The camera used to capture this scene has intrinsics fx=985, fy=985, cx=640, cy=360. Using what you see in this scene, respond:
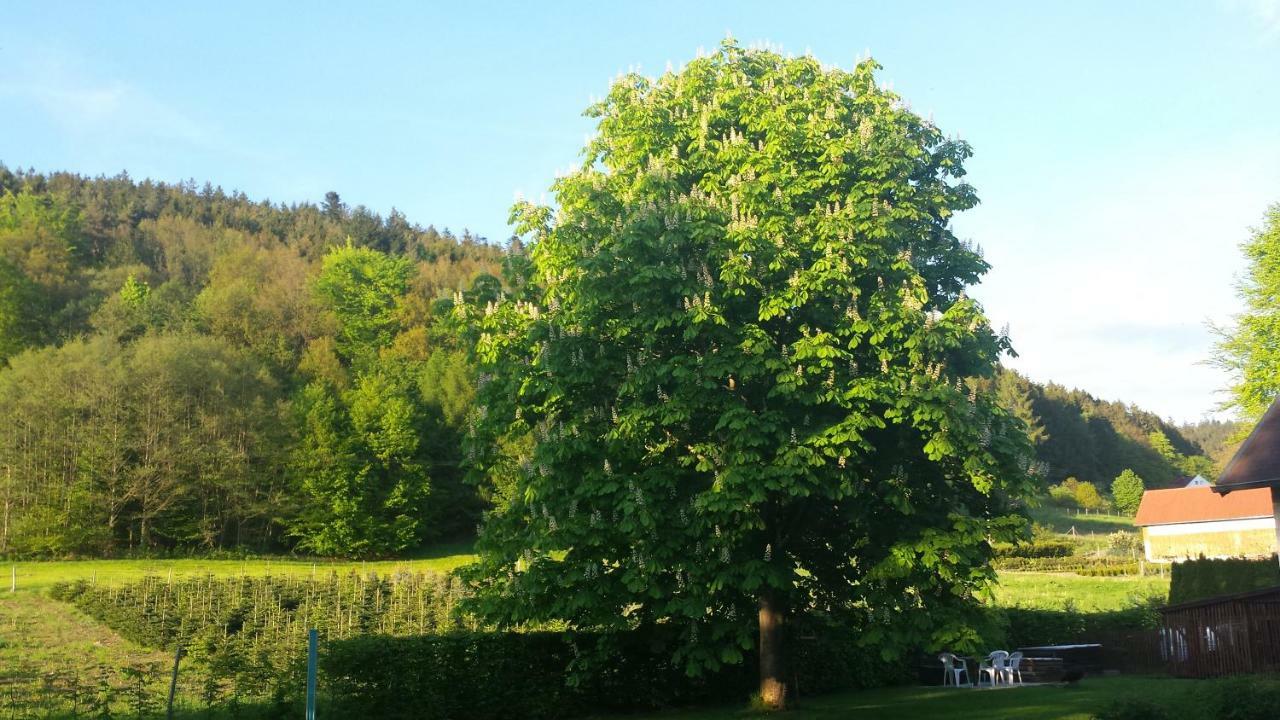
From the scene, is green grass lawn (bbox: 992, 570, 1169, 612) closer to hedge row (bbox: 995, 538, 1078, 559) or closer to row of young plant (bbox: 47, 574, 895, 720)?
hedge row (bbox: 995, 538, 1078, 559)

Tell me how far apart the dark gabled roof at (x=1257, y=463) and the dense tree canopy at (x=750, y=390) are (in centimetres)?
336

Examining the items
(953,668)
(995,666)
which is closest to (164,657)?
(953,668)

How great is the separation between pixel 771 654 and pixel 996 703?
4.29 meters

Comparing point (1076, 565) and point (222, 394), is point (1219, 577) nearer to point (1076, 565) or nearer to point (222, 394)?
point (1076, 565)

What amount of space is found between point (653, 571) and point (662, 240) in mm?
4924

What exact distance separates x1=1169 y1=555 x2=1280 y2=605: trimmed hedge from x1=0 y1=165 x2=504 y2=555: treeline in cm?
3461

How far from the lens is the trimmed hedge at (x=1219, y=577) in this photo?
2659 centimetres

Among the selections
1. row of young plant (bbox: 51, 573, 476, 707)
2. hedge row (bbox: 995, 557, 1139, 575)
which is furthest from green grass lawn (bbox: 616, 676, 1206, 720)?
hedge row (bbox: 995, 557, 1139, 575)

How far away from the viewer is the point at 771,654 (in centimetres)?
1806

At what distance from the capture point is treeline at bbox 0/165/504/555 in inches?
2207

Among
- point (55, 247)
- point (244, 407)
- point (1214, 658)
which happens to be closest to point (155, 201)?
point (55, 247)

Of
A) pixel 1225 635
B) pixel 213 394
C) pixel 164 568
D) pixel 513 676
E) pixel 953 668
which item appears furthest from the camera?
pixel 213 394

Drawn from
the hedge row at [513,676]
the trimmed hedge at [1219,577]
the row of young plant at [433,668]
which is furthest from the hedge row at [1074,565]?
the hedge row at [513,676]

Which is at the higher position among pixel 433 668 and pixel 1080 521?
pixel 1080 521
